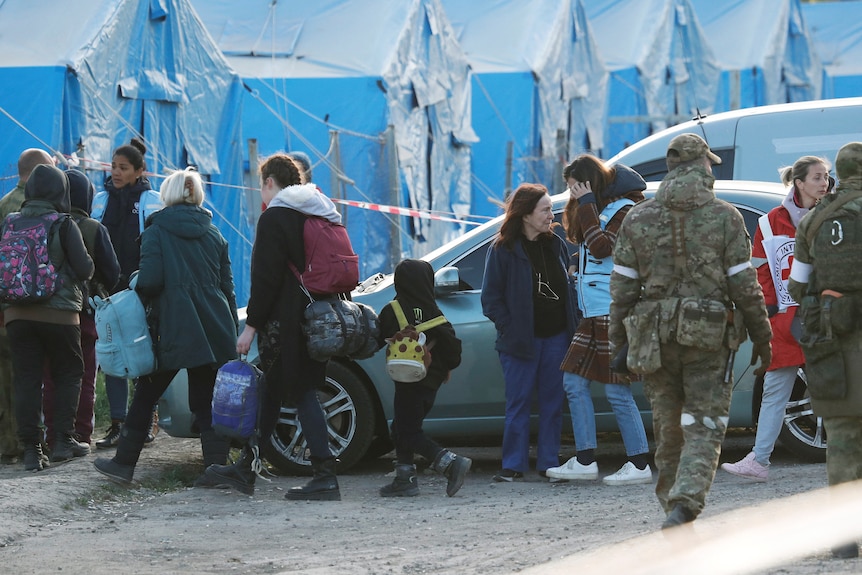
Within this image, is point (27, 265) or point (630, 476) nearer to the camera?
point (630, 476)

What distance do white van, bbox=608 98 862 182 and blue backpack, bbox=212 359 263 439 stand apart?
4.29 meters

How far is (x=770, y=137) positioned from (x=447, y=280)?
377 centimetres

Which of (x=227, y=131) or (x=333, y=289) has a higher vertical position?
(x=227, y=131)

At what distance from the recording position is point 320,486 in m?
6.98

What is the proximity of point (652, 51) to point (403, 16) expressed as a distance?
10.8 m

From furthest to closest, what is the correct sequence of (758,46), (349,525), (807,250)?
(758,46)
(349,525)
(807,250)

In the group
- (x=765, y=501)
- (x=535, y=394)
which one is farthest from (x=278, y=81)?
(x=765, y=501)

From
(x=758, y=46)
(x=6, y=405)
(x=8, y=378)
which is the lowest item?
(x=6, y=405)

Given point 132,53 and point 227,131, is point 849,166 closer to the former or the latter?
point 132,53

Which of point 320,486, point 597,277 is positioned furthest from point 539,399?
point 320,486

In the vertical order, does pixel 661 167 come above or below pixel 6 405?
above

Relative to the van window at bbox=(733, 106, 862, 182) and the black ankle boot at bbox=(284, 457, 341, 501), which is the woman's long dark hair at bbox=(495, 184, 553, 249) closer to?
the black ankle boot at bbox=(284, 457, 341, 501)

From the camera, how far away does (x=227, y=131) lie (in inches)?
615

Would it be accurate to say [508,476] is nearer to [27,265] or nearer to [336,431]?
[336,431]
